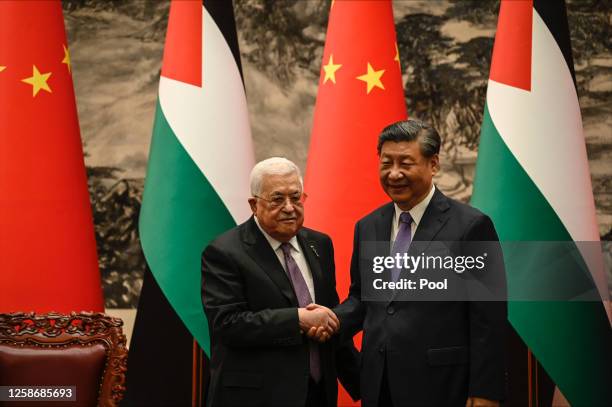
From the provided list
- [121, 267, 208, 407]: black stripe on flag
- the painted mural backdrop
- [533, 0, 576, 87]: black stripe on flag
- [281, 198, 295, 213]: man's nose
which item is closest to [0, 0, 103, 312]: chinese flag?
[121, 267, 208, 407]: black stripe on flag

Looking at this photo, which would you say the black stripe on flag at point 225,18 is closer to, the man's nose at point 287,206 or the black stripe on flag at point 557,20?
the black stripe on flag at point 557,20

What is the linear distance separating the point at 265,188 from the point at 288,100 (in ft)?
9.27

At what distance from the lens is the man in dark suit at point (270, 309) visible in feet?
8.93

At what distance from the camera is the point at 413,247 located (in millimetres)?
2771

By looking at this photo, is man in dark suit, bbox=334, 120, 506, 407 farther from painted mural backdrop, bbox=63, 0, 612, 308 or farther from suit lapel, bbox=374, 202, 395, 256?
painted mural backdrop, bbox=63, 0, 612, 308

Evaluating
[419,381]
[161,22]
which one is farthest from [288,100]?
[419,381]

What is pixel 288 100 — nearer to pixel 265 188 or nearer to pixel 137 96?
pixel 137 96

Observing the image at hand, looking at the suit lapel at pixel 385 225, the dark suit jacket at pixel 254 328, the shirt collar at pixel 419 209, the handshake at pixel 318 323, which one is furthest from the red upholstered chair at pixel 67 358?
the shirt collar at pixel 419 209

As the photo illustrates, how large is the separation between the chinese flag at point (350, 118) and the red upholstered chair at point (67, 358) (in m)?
1.49

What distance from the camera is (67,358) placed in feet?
10.2

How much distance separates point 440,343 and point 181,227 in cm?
210

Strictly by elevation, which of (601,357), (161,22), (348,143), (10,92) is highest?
(161,22)

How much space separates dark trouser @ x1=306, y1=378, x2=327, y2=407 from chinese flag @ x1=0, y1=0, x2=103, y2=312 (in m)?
2.01

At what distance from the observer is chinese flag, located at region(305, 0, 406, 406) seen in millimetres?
4246
